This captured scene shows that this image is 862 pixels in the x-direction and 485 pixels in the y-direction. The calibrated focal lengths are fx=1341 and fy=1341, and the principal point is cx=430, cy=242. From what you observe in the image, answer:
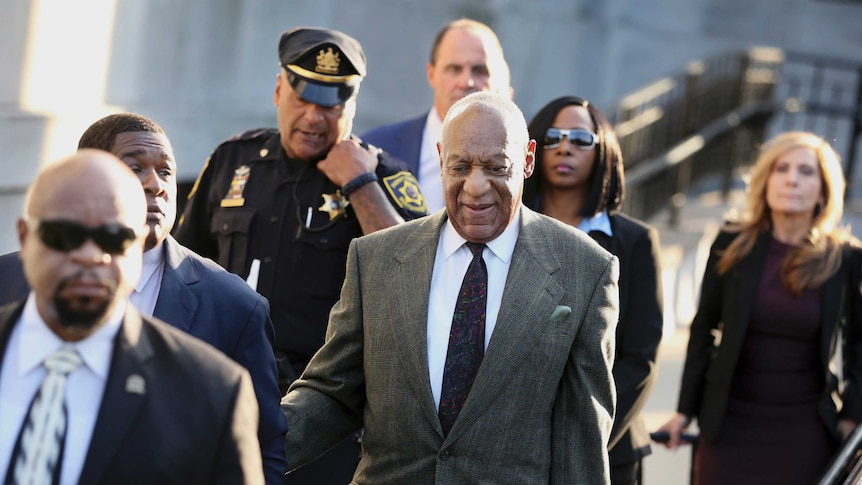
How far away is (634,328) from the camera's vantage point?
4.78 metres

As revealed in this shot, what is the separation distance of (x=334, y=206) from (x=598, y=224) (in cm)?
99

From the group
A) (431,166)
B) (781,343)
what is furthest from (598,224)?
(781,343)

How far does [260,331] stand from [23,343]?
0.89m

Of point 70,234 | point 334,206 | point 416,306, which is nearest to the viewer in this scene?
point 70,234

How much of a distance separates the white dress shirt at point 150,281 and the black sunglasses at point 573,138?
6.56 ft

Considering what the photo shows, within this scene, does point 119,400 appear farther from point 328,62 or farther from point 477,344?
point 328,62

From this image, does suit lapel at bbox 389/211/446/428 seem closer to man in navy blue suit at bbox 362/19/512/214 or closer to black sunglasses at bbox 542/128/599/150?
black sunglasses at bbox 542/128/599/150

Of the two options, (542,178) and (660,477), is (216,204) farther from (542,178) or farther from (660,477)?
(660,477)

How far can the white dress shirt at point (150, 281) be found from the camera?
3.27m

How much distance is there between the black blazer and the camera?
184 inches

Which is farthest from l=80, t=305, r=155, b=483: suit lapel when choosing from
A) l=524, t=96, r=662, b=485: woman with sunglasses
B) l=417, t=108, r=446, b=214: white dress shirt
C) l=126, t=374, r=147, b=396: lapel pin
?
l=417, t=108, r=446, b=214: white dress shirt

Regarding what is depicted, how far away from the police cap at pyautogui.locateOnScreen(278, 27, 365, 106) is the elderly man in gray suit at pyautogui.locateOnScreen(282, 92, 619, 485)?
1.09m

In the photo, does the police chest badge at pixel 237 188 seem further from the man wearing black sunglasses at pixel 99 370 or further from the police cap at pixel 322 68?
the man wearing black sunglasses at pixel 99 370

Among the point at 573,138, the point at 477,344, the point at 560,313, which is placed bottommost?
the point at 477,344
